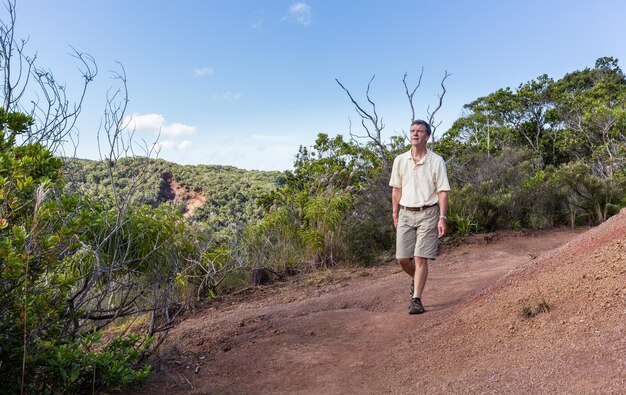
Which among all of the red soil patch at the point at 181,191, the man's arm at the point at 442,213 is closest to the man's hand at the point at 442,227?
the man's arm at the point at 442,213

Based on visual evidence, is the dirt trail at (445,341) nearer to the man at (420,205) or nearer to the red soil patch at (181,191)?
the man at (420,205)

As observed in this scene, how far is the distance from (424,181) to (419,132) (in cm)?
A: 48

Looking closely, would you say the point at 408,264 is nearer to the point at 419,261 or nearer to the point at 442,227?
the point at 419,261

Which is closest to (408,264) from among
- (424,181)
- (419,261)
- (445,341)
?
(419,261)

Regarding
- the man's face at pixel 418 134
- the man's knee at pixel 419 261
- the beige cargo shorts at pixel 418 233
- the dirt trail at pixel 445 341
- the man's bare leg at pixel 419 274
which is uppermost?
the man's face at pixel 418 134

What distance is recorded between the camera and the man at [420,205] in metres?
4.96

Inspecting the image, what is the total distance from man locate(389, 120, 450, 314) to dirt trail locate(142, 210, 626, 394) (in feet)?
1.58

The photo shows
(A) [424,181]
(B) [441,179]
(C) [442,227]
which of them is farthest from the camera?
(A) [424,181]

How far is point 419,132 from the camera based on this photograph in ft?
16.4

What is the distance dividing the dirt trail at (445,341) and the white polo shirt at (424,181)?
1049 mm

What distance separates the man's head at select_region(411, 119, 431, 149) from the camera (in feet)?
16.4

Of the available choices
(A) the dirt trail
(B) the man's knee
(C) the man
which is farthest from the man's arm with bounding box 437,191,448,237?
(A) the dirt trail

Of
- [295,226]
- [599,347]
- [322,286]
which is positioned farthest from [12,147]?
[295,226]

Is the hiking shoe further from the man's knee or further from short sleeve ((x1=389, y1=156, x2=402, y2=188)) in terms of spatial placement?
short sleeve ((x1=389, y1=156, x2=402, y2=188))
